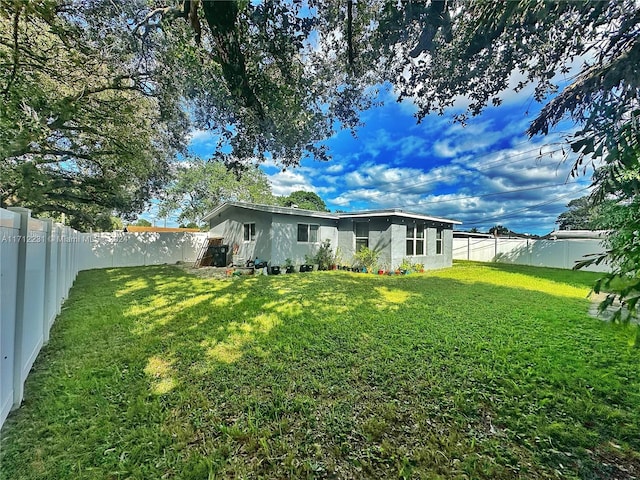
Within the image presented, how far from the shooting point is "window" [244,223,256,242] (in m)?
12.5

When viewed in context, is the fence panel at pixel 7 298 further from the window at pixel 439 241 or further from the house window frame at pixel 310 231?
the window at pixel 439 241

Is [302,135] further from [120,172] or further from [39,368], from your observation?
[120,172]

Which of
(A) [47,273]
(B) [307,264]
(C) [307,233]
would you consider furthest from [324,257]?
(A) [47,273]

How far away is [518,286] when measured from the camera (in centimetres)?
897

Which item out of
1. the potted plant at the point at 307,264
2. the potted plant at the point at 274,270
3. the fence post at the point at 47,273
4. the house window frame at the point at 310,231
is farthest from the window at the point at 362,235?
the fence post at the point at 47,273

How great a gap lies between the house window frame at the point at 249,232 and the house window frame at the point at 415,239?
22.8ft

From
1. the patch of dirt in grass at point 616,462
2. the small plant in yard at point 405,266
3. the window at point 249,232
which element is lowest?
the patch of dirt in grass at point 616,462

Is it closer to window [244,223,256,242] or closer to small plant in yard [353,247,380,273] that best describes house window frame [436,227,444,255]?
small plant in yard [353,247,380,273]

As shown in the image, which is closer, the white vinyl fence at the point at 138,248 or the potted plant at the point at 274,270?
the potted plant at the point at 274,270

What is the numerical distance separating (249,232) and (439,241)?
967 cm

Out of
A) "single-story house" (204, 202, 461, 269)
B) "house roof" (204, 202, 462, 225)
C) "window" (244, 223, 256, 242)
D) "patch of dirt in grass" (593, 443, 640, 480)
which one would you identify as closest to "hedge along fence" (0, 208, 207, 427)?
"patch of dirt in grass" (593, 443, 640, 480)

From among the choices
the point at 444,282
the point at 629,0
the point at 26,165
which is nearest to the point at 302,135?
the point at 629,0

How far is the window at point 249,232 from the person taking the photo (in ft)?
41.0

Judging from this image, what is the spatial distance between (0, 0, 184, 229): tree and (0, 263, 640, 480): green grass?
15.2ft
